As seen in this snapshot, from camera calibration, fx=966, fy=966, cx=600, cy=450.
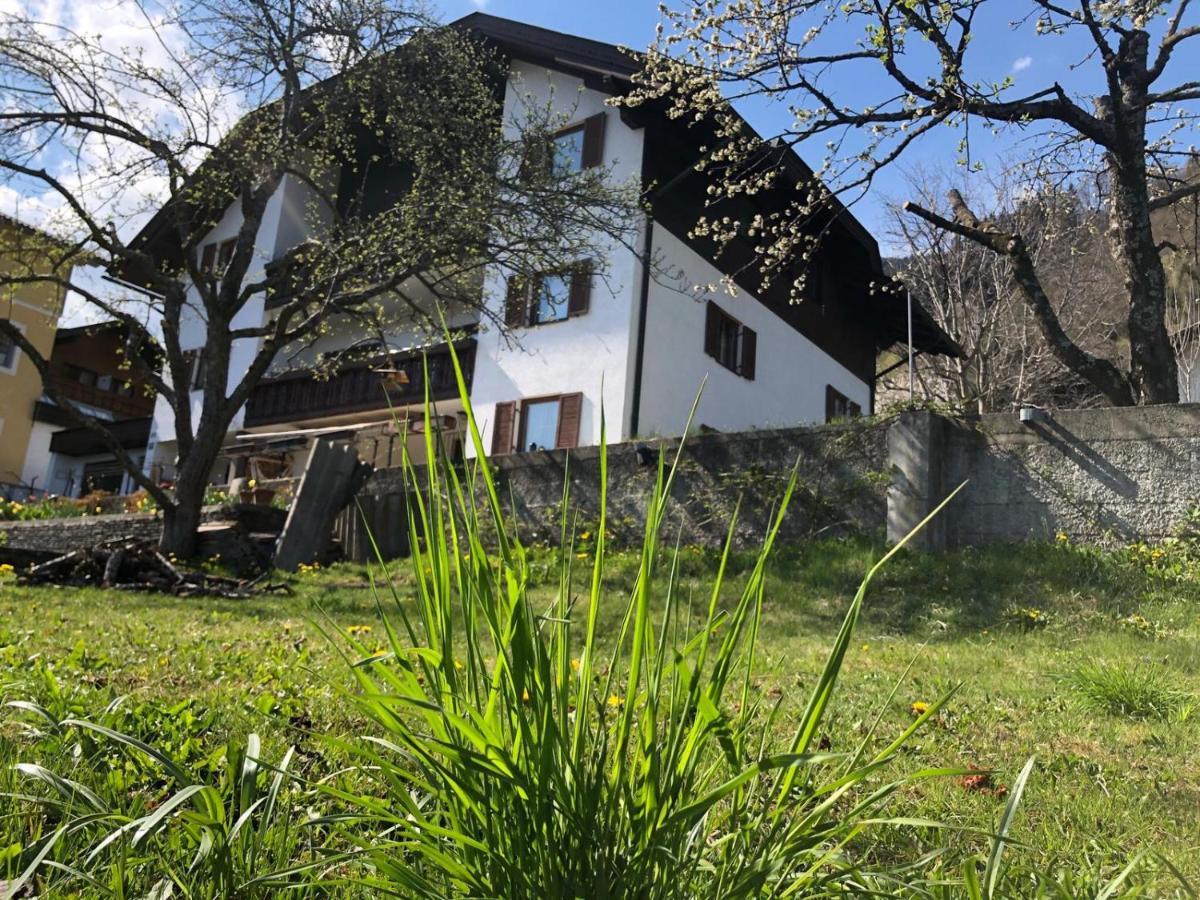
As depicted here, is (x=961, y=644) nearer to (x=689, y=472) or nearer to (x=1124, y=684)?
(x=1124, y=684)

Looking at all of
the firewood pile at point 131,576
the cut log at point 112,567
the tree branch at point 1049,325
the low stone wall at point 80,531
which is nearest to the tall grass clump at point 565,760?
the firewood pile at point 131,576

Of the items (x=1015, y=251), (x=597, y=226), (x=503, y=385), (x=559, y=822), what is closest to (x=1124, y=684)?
(x=559, y=822)

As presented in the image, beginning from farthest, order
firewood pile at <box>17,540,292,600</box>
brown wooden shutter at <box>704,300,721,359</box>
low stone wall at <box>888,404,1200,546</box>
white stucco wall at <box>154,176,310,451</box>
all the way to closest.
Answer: white stucco wall at <box>154,176,310,451</box> < brown wooden shutter at <box>704,300,721,359</box> < firewood pile at <box>17,540,292,600</box> < low stone wall at <box>888,404,1200,546</box>

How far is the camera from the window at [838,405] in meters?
22.5

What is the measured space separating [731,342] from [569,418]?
4.31m

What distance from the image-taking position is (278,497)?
1611cm

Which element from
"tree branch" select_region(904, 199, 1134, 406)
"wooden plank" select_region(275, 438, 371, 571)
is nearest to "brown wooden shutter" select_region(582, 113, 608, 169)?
"wooden plank" select_region(275, 438, 371, 571)

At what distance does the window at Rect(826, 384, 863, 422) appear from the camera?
73.9ft

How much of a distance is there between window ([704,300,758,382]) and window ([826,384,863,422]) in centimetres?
376

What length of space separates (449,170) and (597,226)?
2.32 meters

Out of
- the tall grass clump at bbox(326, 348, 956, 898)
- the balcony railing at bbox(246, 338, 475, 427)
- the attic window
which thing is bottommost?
the tall grass clump at bbox(326, 348, 956, 898)

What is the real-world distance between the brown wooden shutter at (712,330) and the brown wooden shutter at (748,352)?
851 millimetres

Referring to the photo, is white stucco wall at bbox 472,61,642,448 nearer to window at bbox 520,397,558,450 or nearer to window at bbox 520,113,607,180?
window at bbox 520,113,607,180

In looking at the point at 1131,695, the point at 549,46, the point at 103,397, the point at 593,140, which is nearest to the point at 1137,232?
the point at 1131,695
